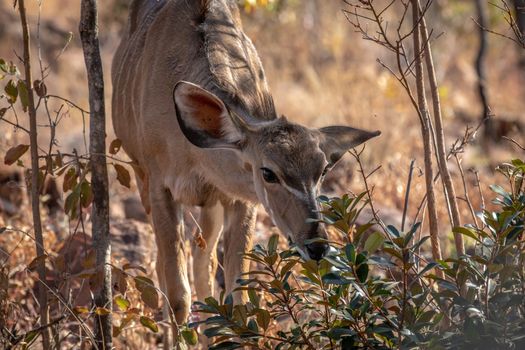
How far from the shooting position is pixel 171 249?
6.40 metres

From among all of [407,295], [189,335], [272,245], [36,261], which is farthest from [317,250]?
[36,261]

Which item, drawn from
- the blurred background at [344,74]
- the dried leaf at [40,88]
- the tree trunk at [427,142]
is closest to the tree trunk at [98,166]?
the dried leaf at [40,88]

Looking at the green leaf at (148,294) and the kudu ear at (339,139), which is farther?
the kudu ear at (339,139)

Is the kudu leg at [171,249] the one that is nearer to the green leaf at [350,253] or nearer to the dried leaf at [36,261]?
the dried leaf at [36,261]

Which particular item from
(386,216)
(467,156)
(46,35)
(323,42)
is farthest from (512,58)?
(386,216)

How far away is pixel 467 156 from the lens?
14.4m

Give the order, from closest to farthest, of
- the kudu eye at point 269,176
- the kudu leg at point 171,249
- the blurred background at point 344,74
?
1. the kudu eye at point 269,176
2. the kudu leg at point 171,249
3. the blurred background at point 344,74

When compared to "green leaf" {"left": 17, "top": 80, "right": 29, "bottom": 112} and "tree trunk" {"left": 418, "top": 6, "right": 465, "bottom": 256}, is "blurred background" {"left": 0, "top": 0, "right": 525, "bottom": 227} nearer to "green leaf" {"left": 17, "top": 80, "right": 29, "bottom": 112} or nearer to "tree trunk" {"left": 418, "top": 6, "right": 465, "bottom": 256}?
"tree trunk" {"left": 418, "top": 6, "right": 465, "bottom": 256}

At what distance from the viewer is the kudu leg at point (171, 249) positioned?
21.0 feet

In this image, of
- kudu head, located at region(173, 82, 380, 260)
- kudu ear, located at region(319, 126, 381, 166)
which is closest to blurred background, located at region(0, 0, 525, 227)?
kudu ear, located at region(319, 126, 381, 166)

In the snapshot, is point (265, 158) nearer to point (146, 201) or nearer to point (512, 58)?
point (146, 201)

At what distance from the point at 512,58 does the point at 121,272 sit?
18.6 meters

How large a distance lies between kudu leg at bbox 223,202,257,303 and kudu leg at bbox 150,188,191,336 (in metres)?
0.30

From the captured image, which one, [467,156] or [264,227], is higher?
[467,156]
